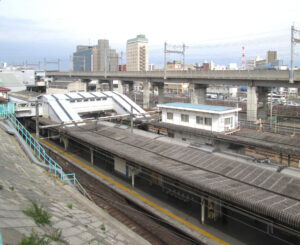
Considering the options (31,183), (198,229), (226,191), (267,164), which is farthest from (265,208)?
(31,183)

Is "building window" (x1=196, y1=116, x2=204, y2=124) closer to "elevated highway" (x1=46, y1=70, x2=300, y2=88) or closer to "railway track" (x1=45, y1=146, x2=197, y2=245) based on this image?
"railway track" (x1=45, y1=146, x2=197, y2=245)

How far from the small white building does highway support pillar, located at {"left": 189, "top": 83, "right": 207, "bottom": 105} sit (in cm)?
1475

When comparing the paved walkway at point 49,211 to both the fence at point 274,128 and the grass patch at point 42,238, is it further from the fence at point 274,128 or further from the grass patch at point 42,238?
the fence at point 274,128

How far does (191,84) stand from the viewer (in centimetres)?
3759

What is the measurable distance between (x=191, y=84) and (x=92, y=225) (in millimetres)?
30686

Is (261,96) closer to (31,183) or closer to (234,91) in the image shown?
(31,183)

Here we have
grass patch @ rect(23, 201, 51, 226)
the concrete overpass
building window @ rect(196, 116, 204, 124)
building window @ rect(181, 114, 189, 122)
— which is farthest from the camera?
the concrete overpass

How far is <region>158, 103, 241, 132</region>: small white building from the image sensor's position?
2019 centimetres

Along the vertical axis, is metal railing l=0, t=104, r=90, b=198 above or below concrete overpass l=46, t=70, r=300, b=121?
below

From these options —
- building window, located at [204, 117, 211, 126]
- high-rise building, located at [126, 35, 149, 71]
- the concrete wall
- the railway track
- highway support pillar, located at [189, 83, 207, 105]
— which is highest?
high-rise building, located at [126, 35, 149, 71]

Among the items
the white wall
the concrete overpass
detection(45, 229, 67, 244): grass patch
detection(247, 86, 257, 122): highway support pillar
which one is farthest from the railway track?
the concrete overpass

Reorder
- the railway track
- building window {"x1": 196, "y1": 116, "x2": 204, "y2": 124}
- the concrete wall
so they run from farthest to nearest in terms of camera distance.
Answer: building window {"x1": 196, "y1": 116, "x2": 204, "y2": 124} < the concrete wall < the railway track

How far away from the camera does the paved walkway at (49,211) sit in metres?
6.99

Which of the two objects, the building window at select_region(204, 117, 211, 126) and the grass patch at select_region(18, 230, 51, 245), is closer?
the grass patch at select_region(18, 230, 51, 245)
